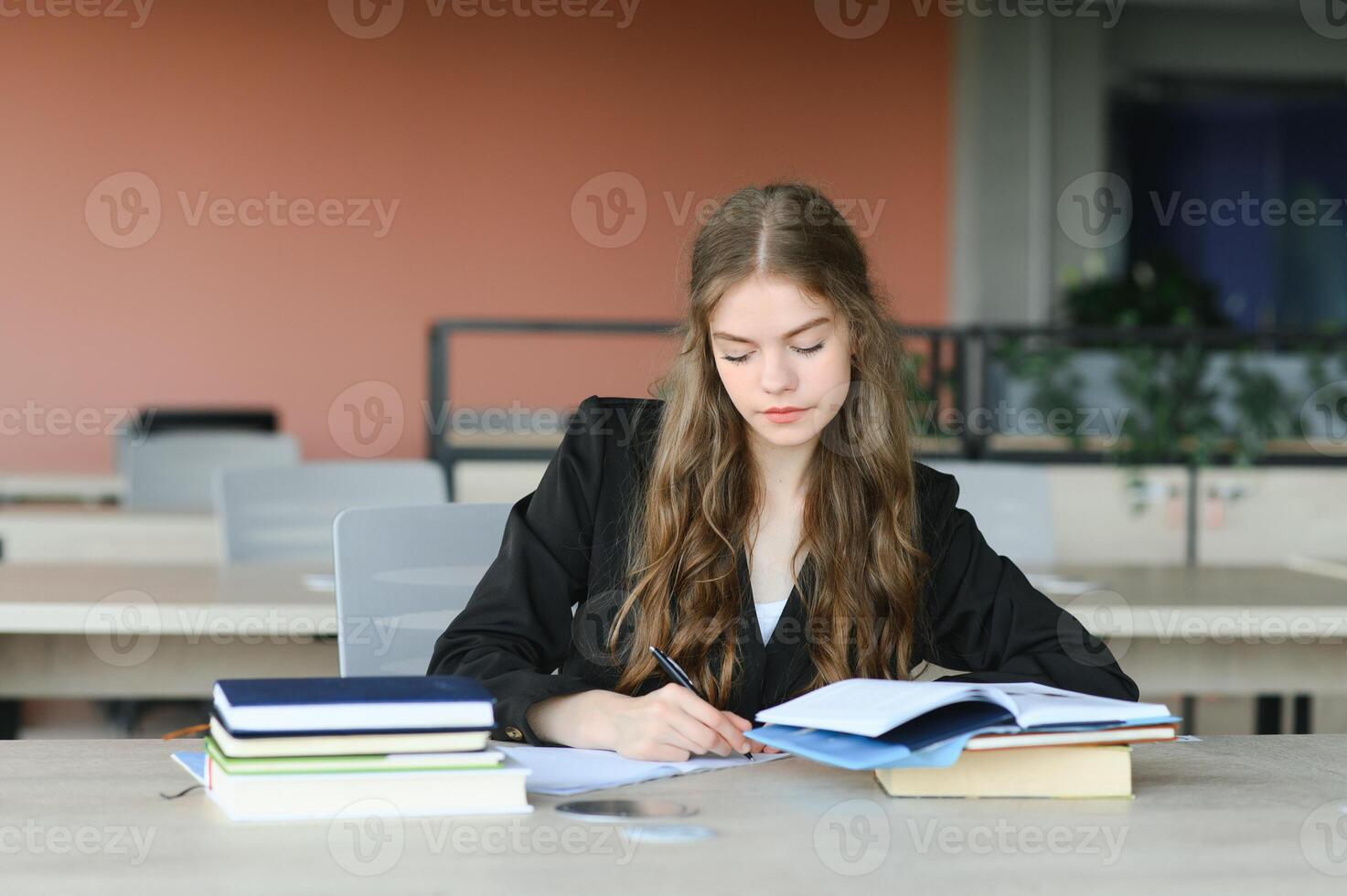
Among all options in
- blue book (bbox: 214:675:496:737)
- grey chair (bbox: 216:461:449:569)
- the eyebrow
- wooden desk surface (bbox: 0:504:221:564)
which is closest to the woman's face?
the eyebrow

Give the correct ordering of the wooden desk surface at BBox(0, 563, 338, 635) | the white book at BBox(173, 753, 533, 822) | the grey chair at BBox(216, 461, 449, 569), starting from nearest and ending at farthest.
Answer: the white book at BBox(173, 753, 533, 822)
the wooden desk surface at BBox(0, 563, 338, 635)
the grey chair at BBox(216, 461, 449, 569)

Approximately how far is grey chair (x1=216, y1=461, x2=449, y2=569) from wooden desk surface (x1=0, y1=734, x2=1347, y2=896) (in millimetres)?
1550

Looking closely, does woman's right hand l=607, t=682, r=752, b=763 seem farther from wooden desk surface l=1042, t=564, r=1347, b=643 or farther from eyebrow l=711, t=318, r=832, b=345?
wooden desk surface l=1042, t=564, r=1347, b=643

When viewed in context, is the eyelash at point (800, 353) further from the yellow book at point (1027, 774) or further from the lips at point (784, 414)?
the yellow book at point (1027, 774)

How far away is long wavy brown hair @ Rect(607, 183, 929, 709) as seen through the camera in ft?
5.07

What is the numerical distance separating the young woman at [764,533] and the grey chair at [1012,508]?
3.87ft

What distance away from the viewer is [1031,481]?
9.46 feet

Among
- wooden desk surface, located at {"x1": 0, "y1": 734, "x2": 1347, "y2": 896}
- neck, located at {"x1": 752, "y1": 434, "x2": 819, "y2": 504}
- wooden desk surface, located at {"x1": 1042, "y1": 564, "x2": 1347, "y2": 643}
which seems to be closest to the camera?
wooden desk surface, located at {"x1": 0, "y1": 734, "x2": 1347, "y2": 896}

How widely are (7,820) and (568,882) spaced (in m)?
0.42

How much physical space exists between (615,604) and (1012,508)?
146cm

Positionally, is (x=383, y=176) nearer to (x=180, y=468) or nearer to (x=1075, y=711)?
(x=180, y=468)

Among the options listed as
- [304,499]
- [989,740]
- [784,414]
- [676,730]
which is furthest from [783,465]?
[304,499]

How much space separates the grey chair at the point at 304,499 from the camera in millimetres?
2797

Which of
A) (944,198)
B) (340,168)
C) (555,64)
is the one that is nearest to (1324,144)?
(944,198)
